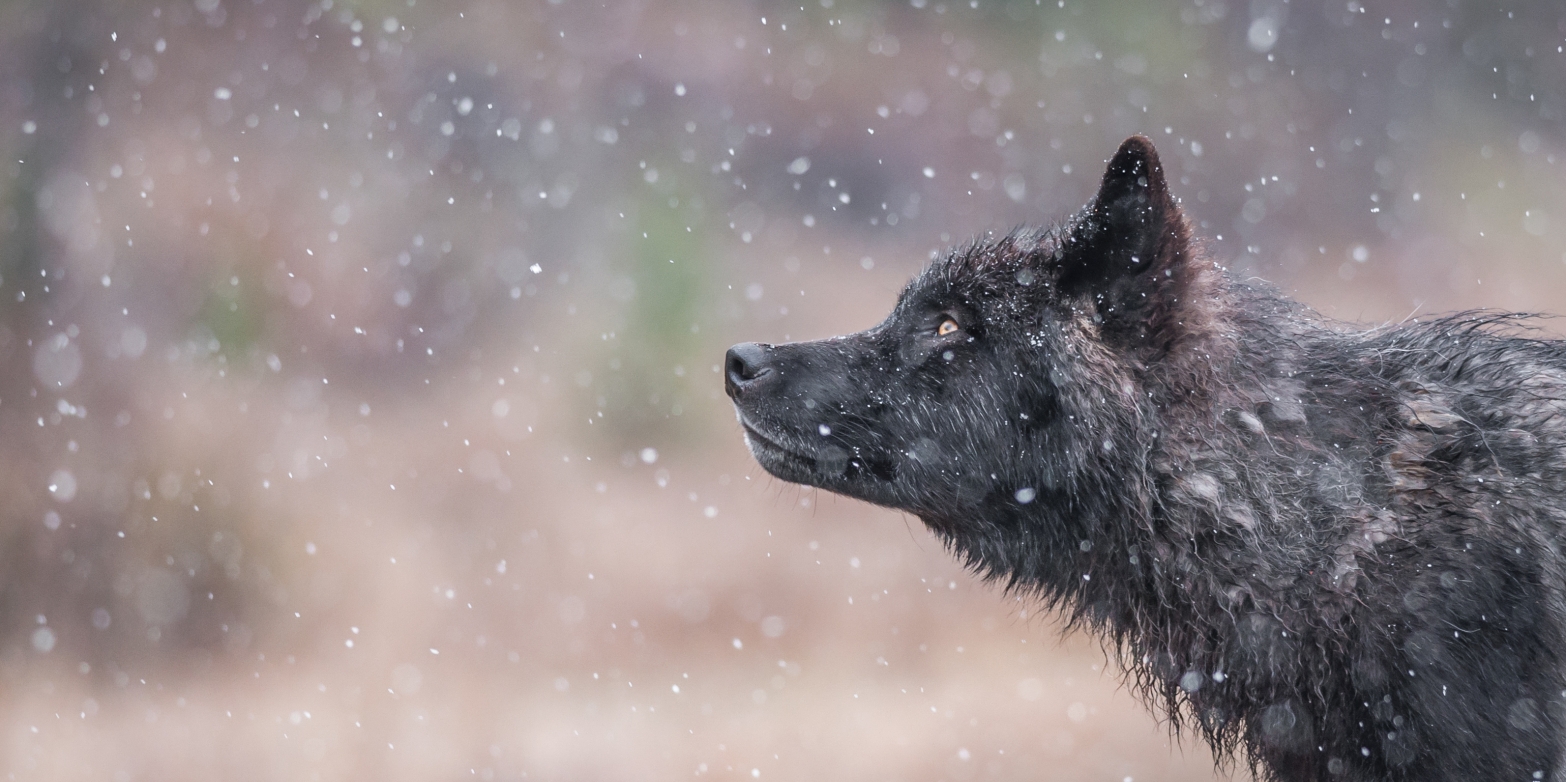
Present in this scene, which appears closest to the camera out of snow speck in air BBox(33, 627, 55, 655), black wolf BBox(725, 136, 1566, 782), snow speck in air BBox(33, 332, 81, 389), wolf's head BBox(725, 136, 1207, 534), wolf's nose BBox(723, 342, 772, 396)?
black wolf BBox(725, 136, 1566, 782)

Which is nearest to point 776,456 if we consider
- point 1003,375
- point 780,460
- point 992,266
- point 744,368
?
point 780,460

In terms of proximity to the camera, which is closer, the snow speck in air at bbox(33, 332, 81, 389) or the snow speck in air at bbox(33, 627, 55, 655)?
the snow speck in air at bbox(33, 627, 55, 655)

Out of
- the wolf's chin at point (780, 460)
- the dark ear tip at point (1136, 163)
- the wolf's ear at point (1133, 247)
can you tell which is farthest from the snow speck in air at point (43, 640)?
the dark ear tip at point (1136, 163)

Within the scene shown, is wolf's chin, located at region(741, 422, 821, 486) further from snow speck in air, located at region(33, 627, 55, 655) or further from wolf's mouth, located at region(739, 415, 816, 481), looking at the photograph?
snow speck in air, located at region(33, 627, 55, 655)

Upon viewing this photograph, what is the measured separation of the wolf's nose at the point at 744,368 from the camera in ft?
10.3

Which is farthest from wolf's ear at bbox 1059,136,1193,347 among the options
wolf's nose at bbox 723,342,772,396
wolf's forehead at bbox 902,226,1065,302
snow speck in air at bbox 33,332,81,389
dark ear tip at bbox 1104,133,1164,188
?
snow speck in air at bbox 33,332,81,389

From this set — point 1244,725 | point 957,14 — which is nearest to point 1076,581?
point 1244,725

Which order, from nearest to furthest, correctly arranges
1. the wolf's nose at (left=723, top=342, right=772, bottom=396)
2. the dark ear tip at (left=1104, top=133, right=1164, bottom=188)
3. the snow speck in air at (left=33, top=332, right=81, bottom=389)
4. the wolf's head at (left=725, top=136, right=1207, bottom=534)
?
the dark ear tip at (left=1104, top=133, right=1164, bottom=188)
the wolf's head at (left=725, top=136, right=1207, bottom=534)
the wolf's nose at (left=723, top=342, right=772, bottom=396)
the snow speck in air at (left=33, top=332, right=81, bottom=389)

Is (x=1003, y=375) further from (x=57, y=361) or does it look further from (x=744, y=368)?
(x=57, y=361)

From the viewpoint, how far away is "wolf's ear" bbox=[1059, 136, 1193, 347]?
286cm

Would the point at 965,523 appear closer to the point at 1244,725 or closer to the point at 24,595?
the point at 1244,725

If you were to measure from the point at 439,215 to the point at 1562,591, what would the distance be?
720 cm

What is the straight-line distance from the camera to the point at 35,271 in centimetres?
661

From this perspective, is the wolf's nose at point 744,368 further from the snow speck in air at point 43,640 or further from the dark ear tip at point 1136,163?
the snow speck in air at point 43,640
